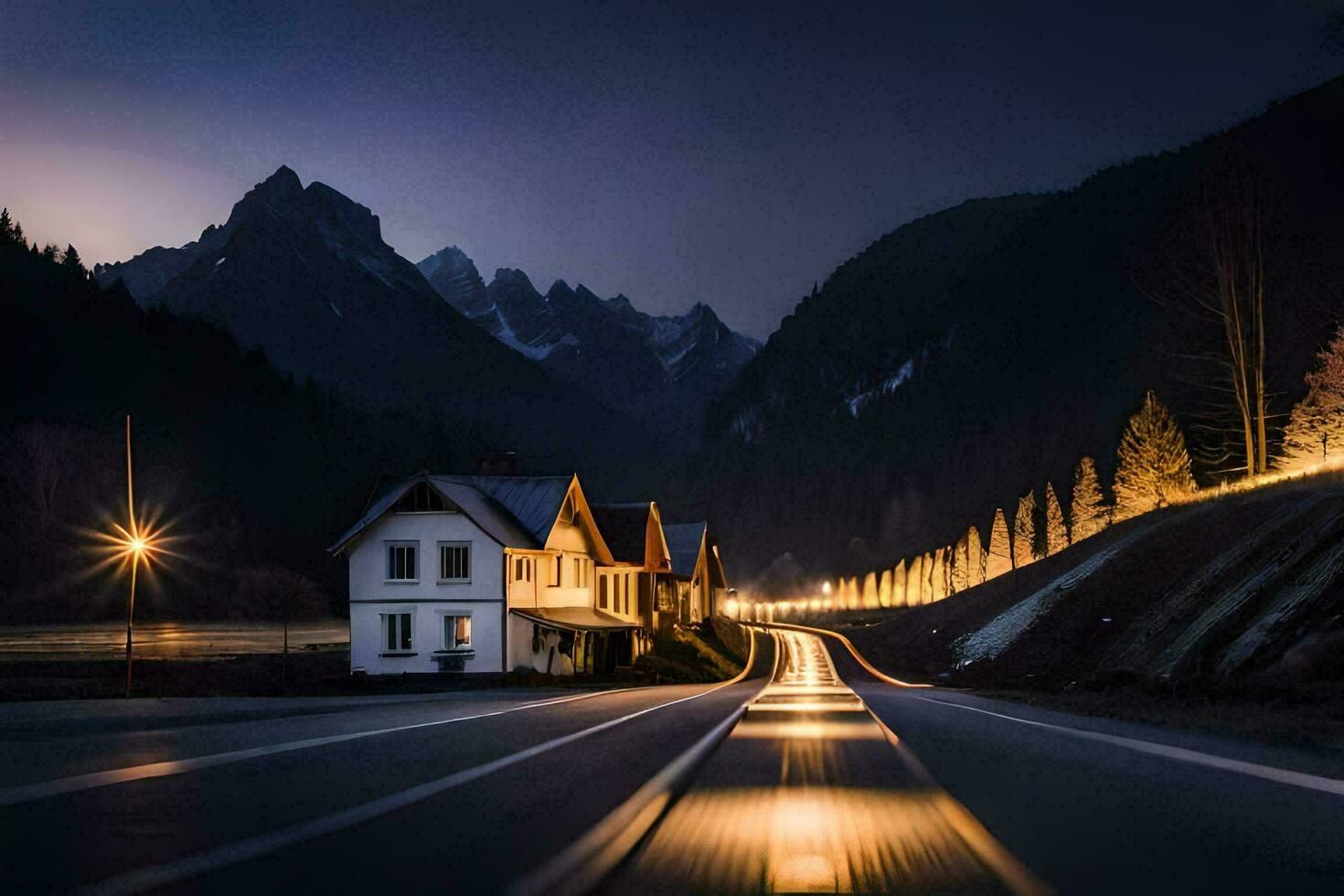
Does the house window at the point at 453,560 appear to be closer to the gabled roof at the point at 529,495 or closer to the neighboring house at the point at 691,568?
the gabled roof at the point at 529,495

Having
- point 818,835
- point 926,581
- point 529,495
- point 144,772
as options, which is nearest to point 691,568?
point 529,495

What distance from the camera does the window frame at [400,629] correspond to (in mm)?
54500

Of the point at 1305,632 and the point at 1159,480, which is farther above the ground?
the point at 1159,480

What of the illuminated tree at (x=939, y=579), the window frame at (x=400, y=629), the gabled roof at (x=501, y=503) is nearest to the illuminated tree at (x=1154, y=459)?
the gabled roof at (x=501, y=503)

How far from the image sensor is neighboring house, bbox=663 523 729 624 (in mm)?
95688

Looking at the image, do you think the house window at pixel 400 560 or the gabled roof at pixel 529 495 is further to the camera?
the gabled roof at pixel 529 495

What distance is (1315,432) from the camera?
7406cm

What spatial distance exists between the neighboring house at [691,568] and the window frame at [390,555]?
37.0 meters

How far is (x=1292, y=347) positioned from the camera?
181375 mm

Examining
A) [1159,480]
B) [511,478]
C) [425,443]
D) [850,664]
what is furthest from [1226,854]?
[425,443]

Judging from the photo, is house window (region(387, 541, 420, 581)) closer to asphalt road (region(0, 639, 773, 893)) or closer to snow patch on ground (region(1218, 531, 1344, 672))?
snow patch on ground (region(1218, 531, 1344, 672))

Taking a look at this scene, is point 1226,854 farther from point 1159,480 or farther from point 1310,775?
point 1159,480

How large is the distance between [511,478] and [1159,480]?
50325 mm

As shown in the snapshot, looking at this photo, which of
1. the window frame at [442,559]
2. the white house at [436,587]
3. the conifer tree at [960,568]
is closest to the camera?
the white house at [436,587]
